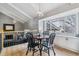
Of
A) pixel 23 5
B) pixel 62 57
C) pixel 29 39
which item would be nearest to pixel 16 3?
pixel 23 5

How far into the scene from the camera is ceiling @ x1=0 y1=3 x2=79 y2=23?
2.14 metres

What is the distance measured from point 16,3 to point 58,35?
1131 mm

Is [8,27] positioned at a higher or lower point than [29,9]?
lower

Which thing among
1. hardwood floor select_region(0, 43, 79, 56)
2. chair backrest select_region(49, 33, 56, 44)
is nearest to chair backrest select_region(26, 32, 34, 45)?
hardwood floor select_region(0, 43, 79, 56)

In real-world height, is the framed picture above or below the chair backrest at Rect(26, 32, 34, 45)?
above

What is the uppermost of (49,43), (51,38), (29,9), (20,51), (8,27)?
(29,9)

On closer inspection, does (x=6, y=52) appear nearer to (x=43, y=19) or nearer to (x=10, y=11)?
(x=10, y=11)

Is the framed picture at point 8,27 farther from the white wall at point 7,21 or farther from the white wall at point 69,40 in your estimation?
the white wall at point 69,40

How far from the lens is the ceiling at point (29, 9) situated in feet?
7.01

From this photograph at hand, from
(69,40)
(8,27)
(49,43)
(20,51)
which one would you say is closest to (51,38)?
(49,43)

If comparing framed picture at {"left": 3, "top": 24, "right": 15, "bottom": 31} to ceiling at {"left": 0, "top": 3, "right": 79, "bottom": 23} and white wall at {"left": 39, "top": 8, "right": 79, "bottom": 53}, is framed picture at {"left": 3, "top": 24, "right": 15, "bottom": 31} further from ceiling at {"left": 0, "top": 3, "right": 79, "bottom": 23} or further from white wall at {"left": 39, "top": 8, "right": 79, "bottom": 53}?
white wall at {"left": 39, "top": 8, "right": 79, "bottom": 53}

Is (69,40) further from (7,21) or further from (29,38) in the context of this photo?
(7,21)

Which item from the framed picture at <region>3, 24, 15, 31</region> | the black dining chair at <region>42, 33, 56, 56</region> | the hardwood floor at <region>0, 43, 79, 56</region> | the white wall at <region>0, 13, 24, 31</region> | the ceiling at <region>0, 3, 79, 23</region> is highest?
the ceiling at <region>0, 3, 79, 23</region>

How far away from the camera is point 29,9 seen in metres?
2.21
